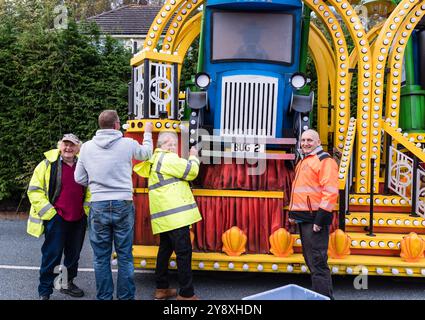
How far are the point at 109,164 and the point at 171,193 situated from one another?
0.68 meters

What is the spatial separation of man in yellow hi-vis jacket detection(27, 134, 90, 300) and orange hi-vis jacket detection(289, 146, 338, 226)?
209 cm

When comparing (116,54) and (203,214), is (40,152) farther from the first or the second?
→ (203,214)

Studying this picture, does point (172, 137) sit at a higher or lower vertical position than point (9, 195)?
higher

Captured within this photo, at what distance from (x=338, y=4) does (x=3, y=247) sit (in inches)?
229

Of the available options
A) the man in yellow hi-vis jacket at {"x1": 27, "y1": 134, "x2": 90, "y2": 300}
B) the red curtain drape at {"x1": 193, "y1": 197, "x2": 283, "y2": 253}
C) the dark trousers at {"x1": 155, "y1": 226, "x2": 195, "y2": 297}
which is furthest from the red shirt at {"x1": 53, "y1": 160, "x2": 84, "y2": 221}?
the red curtain drape at {"x1": 193, "y1": 197, "x2": 283, "y2": 253}

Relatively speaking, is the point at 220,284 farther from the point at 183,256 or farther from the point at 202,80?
the point at 202,80

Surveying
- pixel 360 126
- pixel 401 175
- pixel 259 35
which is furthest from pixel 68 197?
pixel 401 175

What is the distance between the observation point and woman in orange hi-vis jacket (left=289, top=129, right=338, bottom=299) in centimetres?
411

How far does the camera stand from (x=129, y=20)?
16.7 m

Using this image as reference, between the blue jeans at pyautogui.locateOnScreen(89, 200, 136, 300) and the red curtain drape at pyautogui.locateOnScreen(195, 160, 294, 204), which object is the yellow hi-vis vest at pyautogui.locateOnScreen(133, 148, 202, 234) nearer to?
the blue jeans at pyautogui.locateOnScreen(89, 200, 136, 300)

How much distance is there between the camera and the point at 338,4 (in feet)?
19.1
